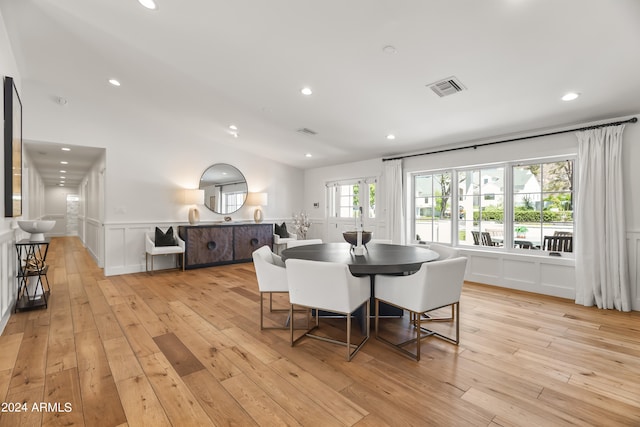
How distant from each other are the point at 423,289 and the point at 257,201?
5.19m

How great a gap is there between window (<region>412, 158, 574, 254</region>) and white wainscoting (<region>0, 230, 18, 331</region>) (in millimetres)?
5534

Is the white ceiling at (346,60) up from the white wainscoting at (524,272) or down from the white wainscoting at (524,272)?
up

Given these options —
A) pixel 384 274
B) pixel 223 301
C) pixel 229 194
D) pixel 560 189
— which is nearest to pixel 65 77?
pixel 229 194

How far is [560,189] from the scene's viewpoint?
4.06 m

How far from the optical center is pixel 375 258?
2773mm

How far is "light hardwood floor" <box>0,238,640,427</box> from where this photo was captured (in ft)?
5.52

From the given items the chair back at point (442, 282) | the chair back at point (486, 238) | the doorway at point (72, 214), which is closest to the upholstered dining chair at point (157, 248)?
the chair back at point (442, 282)

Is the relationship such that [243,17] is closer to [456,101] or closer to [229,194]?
[456,101]

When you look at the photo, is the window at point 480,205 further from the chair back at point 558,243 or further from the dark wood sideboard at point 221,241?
the dark wood sideboard at point 221,241

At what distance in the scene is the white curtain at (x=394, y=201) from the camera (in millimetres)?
5504

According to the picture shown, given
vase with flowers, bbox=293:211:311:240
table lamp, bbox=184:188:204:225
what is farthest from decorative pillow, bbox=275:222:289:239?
table lamp, bbox=184:188:204:225

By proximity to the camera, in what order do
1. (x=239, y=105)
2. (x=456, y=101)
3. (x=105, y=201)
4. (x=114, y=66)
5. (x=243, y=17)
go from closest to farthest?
(x=243, y=17) → (x=456, y=101) → (x=114, y=66) → (x=239, y=105) → (x=105, y=201)

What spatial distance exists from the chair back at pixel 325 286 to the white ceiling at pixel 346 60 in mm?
2007

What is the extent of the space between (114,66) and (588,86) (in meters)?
5.36
